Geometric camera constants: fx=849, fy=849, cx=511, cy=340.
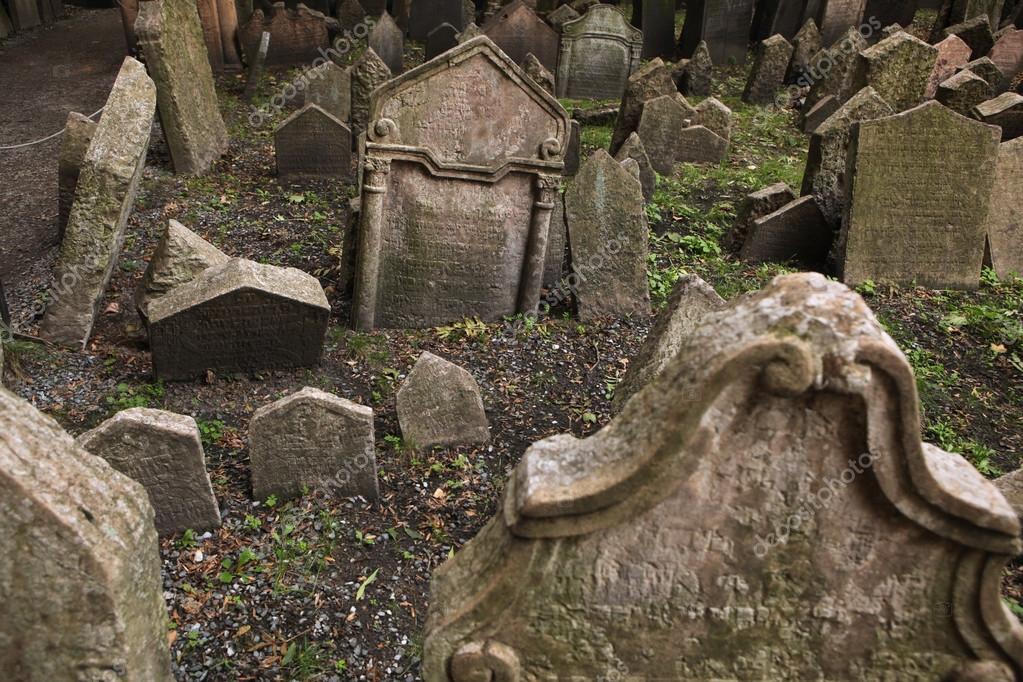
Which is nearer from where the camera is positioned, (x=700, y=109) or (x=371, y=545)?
(x=371, y=545)

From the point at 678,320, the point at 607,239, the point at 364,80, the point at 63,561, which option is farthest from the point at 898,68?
the point at 63,561

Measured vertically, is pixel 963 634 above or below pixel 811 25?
below

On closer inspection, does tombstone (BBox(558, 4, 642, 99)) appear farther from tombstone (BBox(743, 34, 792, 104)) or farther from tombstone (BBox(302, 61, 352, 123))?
tombstone (BBox(302, 61, 352, 123))

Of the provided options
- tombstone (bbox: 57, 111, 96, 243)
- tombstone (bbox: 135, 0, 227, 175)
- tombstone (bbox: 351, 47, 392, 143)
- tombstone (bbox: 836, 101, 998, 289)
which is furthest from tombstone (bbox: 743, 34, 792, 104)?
tombstone (bbox: 57, 111, 96, 243)

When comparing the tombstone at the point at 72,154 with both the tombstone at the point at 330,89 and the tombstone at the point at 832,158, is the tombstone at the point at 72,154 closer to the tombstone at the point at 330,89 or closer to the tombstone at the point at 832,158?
the tombstone at the point at 330,89

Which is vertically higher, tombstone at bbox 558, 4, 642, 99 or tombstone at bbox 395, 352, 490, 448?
tombstone at bbox 558, 4, 642, 99

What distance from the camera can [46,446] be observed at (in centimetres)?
276

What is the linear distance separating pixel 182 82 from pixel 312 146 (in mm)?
1495

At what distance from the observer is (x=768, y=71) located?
42.6ft

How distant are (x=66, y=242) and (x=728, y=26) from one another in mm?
12321

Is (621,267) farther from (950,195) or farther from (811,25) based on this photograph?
(811,25)

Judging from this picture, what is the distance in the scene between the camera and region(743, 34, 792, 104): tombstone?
12.9 metres

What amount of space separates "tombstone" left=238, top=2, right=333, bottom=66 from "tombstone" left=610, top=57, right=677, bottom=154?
6.03m

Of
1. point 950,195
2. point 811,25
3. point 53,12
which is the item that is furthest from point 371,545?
point 53,12
